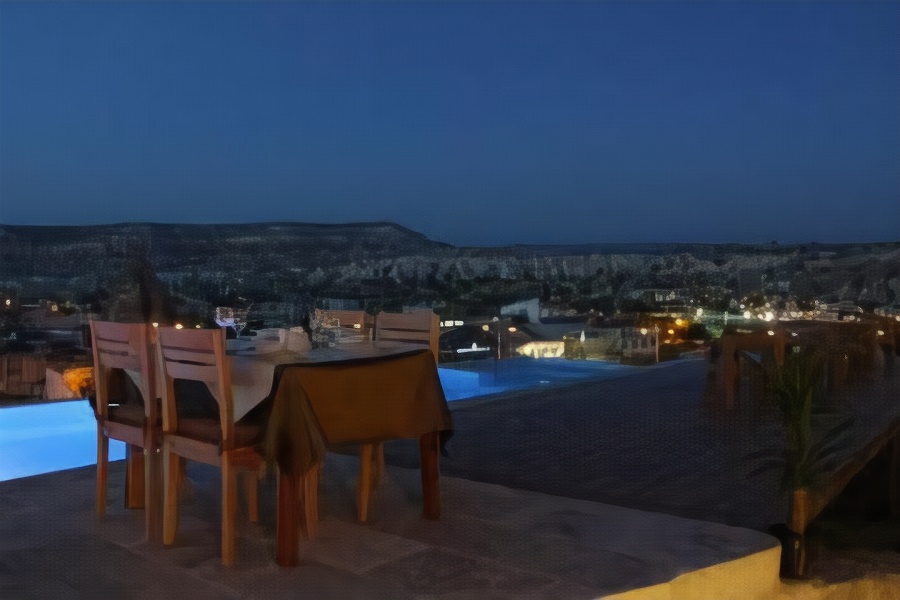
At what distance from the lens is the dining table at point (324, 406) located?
2.79 m

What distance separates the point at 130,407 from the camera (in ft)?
11.0

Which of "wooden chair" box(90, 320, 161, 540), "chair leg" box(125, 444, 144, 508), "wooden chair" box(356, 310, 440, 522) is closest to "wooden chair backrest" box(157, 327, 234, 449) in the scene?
"wooden chair" box(90, 320, 161, 540)

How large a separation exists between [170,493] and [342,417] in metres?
0.65

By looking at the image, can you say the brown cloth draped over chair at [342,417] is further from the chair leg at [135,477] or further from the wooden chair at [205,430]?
the chair leg at [135,477]

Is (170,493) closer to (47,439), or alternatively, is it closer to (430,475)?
(430,475)

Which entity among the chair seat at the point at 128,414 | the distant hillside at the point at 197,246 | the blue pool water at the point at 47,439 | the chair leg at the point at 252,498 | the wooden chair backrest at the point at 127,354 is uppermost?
the distant hillside at the point at 197,246

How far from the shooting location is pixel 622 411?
607 centimetres

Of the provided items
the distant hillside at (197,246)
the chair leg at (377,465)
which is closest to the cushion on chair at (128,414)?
the chair leg at (377,465)

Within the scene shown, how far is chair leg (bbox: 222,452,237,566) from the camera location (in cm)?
282

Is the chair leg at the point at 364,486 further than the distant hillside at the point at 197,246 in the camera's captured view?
No

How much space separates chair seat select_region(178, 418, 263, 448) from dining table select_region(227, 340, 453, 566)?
0.16 feet

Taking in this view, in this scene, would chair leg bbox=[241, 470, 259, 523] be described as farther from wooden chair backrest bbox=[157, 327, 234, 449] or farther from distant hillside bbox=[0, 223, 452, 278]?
distant hillside bbox=[0, 223, 452, 278]

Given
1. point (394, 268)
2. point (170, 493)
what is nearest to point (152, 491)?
point (170, 493)

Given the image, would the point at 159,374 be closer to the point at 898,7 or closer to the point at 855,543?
the point at 855,543
